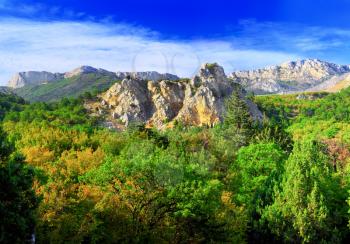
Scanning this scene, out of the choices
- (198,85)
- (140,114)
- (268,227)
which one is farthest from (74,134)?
(198,85)

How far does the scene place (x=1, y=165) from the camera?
26234 mm

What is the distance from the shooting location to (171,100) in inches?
7096

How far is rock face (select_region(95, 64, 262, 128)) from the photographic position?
172 meters

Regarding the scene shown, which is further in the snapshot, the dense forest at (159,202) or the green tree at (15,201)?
the dense forest at (159,202)

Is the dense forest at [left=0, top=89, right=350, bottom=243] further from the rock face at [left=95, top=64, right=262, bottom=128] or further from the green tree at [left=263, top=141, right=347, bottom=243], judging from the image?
the rock face at [left=95, top=64, right=262, bottom=128]

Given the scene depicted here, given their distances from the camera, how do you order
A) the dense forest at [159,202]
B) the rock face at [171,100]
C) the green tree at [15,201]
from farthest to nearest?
the rock face at [171,100]
the dense forest at [159,202]
the green tree at [15,201]

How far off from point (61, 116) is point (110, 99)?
31554 millimetres

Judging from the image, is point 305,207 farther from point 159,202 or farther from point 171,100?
point 171,100

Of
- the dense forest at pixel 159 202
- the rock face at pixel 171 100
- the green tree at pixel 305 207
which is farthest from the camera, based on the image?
the rock face at pixel 171 100

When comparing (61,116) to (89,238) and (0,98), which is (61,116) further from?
(89,238)

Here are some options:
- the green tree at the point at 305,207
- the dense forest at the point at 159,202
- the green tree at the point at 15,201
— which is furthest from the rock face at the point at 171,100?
the green tree at the point at 15,201

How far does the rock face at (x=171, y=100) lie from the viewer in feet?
564

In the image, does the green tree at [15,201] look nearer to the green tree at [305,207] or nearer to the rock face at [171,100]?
the green tree at [305,207]

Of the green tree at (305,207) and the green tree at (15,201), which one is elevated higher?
the green tree at (15,201)
